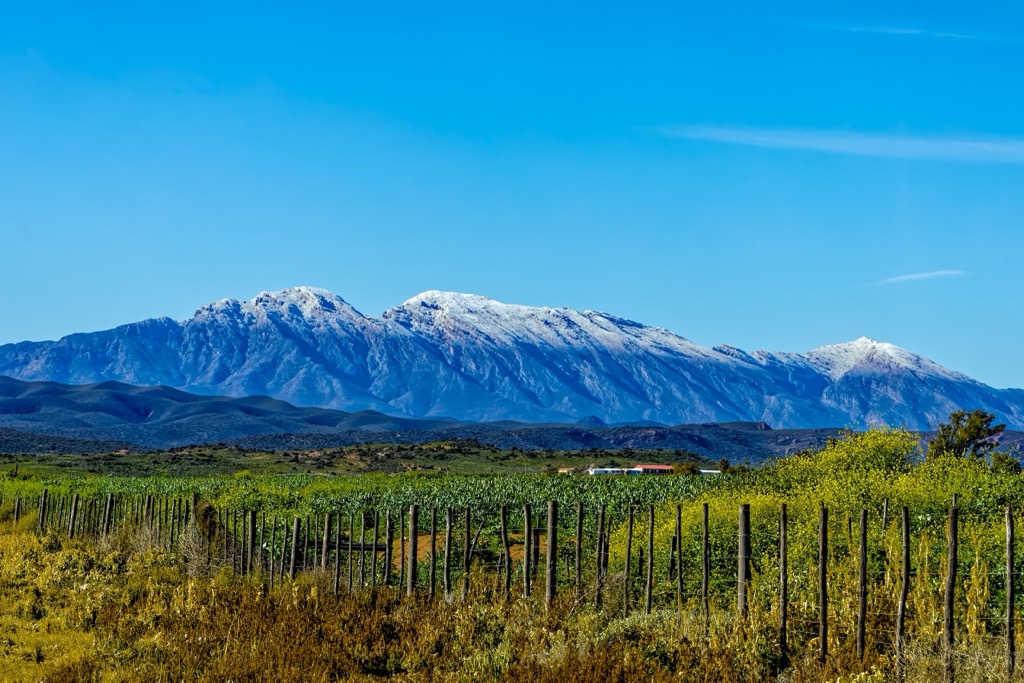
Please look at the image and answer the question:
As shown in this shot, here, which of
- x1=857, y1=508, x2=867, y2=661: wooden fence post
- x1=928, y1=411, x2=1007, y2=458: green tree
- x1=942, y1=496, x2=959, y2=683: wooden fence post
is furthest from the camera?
x1=928, y1=411, x2=1007, y2=458: green tree

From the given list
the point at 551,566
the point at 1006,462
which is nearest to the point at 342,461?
the point at 1006,462

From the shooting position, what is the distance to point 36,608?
2188 centimetres

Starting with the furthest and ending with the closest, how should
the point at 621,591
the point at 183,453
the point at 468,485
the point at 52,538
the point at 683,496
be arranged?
the point at 183,453 < the point at 468,485 < the point at 683,496 < the point at 52,538 < the point at 621,591

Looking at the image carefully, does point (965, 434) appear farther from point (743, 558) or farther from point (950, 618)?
point (950, 618)

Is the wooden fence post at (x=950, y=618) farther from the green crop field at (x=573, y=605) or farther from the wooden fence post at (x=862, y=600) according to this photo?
the wooden fence post at (x=862, y=600)

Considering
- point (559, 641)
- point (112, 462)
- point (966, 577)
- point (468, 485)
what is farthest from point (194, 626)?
point (112, 462)

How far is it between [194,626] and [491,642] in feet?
17.1

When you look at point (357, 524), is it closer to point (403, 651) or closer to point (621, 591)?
point (621, 591)

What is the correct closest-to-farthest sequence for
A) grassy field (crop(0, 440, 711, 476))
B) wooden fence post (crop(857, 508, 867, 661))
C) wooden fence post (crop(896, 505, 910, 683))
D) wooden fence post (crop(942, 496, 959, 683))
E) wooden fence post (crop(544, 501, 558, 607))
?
1. wooden fence post (crop(942, 496, 959, 683))
2. wooden fence post (crop(896, 505, 910, 683))
3. wooden fence post (crop(857, 508, 867, 661))
4. wooden fence post (crop(544, 501, 558, 607))
5. grassy field (crop(0, 440, 711, 476))

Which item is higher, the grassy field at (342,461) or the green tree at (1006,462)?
the green tree at (1006,462)

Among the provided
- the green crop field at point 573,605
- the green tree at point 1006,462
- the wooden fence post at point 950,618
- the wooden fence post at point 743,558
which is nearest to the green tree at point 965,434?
the green tree at point 1006,462

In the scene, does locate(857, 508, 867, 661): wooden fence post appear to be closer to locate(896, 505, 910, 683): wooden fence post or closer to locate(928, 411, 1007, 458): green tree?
locate(896, 505, 910, 683): wooden fence post

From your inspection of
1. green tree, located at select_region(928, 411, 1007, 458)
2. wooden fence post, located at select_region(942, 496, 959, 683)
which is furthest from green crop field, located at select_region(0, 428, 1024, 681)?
green tree, located at select_region(928, 411, 1007, 458)

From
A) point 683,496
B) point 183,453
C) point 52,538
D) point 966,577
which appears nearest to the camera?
point 966,577
